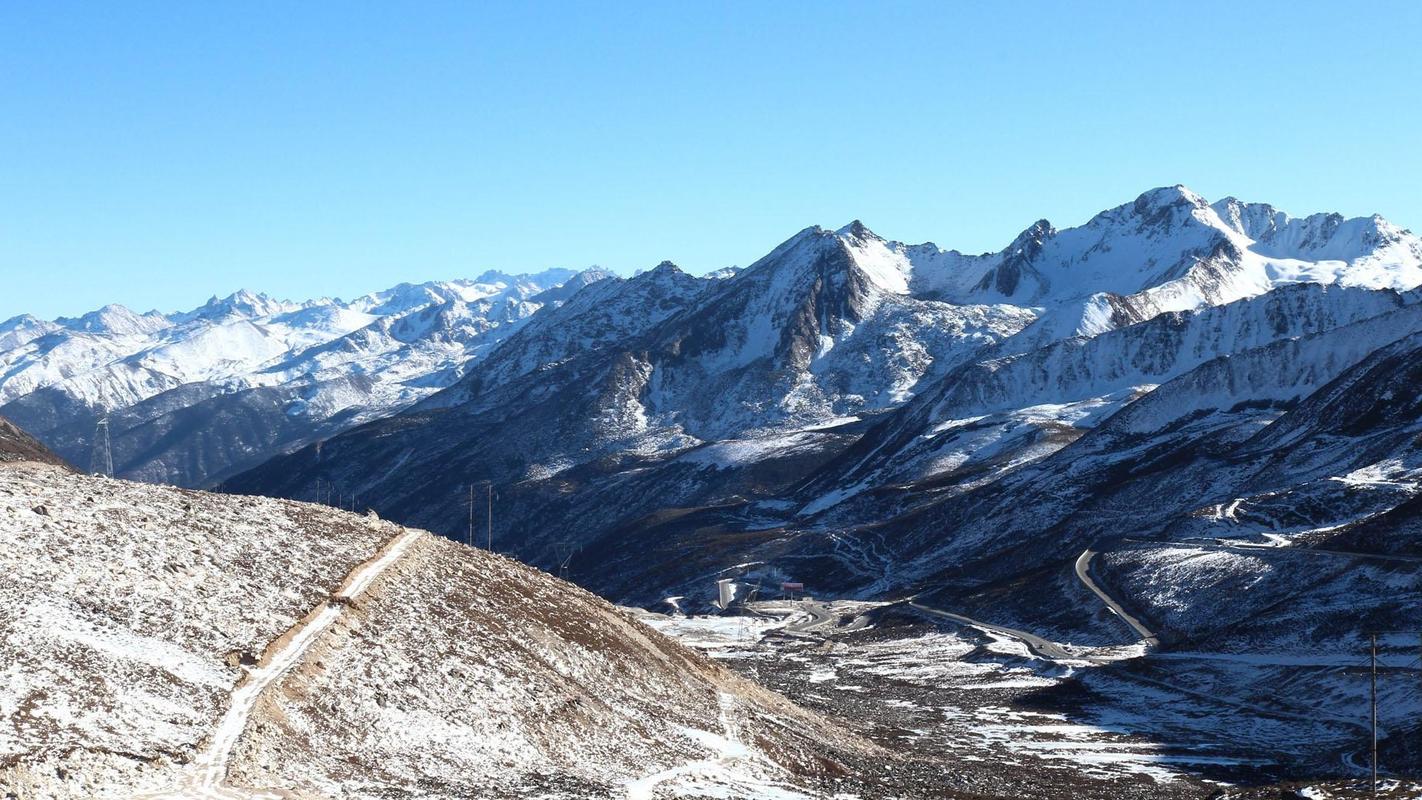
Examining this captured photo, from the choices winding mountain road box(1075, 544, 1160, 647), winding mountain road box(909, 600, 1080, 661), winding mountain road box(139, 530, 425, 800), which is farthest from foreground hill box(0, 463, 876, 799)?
winding mountain road box(1075, 544, 1160, 647)

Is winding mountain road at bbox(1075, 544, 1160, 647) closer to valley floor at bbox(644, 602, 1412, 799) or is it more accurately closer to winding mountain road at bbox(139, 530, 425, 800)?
valley floor at bbox(644, 602, 1412, 799)

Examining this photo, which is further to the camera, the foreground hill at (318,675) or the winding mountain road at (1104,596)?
the winding mountain road at (1104,596)

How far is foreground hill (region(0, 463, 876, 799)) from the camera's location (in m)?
47.2

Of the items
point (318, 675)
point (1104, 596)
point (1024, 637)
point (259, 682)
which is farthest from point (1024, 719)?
point (259, 682)

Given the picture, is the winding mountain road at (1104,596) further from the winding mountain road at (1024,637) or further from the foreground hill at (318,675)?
the foreground hill at (318,675)

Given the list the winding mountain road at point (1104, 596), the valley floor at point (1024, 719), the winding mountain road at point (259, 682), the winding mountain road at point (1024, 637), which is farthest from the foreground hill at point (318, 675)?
the winding mountain road at point (1104, 596)

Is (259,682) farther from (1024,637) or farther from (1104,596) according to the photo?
(1104,596)

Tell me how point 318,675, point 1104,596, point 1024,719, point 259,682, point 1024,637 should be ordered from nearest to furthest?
point 259,682
point 318,675
point 1024,719
point 1024,637
point 1104,596

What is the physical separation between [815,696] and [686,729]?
41.8 m

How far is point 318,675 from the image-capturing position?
2188 inches

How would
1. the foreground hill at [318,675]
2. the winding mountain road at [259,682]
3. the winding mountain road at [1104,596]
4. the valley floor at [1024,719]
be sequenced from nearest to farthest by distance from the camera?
the winding mountain road at [259,682] → the foreground hill at [318,675] → the valley floor at [1024,719] → the winding mountain road at [1104,596]

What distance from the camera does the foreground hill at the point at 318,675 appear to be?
4722cm

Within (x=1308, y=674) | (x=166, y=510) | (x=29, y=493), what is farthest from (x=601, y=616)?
(x=1308, y=674)

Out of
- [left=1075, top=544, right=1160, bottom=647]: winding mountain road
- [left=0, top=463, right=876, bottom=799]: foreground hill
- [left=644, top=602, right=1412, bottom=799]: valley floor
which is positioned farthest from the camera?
[left=1075, top=544, right=1160, bottom=647]: winding mountain road
